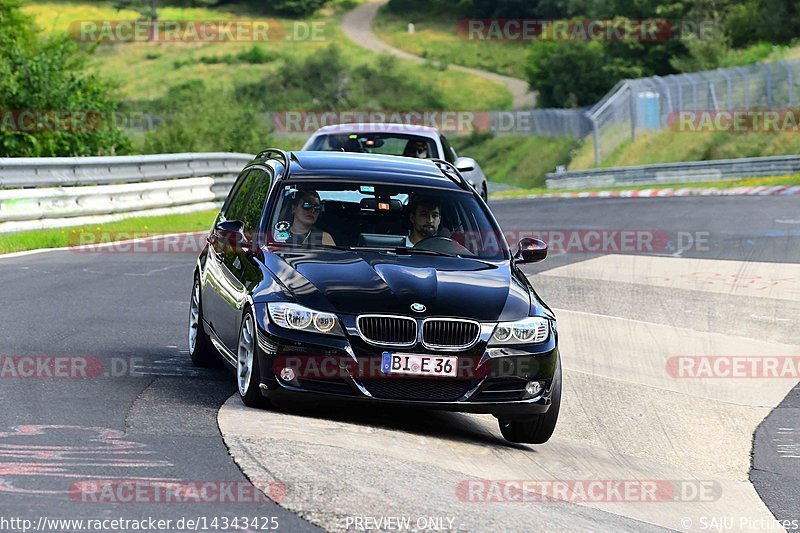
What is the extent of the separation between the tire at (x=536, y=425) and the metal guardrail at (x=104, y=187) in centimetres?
1175

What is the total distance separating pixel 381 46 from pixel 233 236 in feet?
385

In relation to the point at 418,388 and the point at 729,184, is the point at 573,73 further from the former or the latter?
the point at 418,388

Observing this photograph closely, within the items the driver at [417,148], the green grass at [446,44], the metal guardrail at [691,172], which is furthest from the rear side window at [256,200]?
the green grass at [446,44]

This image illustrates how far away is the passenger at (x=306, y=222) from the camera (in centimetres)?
901

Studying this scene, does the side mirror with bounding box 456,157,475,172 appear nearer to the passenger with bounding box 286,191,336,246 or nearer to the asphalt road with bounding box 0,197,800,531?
the asphalt road with bounding box 0,197,800,531

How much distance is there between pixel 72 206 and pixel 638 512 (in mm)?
14963

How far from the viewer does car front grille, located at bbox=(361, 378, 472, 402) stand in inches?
309

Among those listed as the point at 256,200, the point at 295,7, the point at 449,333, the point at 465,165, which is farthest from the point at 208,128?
the point at 295,7

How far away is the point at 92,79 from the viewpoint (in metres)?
29.8

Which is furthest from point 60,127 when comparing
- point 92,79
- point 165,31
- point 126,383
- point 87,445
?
point 165,31

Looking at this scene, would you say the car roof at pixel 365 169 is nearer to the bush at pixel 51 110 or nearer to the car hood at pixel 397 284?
the car hood at pixel 397 284

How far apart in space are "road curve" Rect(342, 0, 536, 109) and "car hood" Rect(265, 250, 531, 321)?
89.3 metres

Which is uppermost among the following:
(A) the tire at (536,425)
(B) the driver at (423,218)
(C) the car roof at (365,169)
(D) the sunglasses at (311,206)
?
(C) the car roof at (365,169)

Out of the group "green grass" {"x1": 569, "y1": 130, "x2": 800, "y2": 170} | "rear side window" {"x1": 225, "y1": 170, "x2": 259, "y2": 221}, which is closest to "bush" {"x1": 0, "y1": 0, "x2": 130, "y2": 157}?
"rear side window" {"x1": 225, "y1": 170, "x2": 259, "y2": 221}
